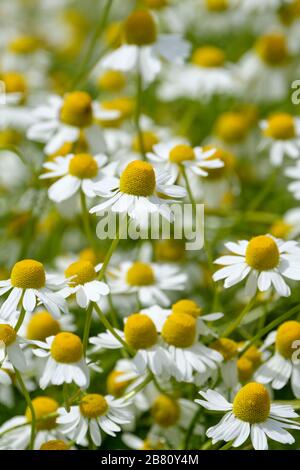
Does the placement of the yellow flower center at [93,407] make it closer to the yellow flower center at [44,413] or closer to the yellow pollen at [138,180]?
the yellow flower center at [44,413]

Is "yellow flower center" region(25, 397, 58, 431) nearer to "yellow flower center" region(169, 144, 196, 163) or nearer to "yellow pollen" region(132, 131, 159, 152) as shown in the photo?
"yellow flower center" region(169, 144, 196, 163)

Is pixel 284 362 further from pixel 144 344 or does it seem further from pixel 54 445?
pixel 54 445

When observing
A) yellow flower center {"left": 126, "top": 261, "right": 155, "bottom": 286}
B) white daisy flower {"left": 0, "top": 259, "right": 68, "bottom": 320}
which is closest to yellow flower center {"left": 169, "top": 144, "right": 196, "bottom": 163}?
yellow flower center {"left": 126, "top": 261, "right": 155, "bottom": 286}

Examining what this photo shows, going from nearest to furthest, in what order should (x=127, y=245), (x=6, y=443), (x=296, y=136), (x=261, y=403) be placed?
(x=261, y=403) < (x=6, y=443) < (x=296, y=136) < (x=127, y=245)

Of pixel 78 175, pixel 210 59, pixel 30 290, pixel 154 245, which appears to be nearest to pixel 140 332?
pixel 30 290

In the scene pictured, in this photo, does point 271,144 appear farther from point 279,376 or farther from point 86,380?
point 86,380

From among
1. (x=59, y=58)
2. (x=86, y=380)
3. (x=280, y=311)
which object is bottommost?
(x=59, y=58)

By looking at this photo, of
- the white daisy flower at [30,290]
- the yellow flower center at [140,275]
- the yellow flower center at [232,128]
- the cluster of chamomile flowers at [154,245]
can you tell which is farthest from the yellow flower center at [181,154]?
the yellow flower center at [232,128]
